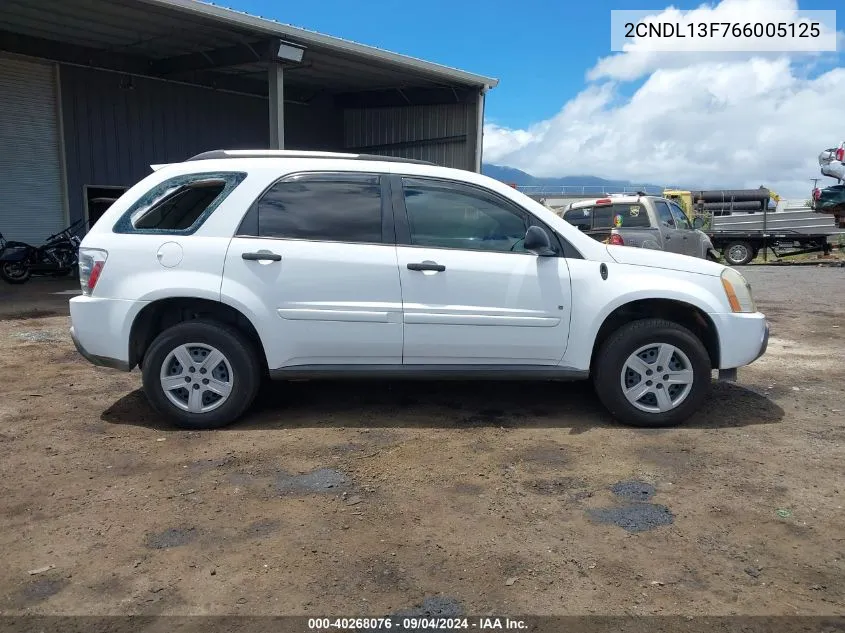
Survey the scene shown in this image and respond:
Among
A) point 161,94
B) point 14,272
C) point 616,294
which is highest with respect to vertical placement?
point 161,94

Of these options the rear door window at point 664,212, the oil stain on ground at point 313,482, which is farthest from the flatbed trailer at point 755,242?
the oil stain on ground at point 313,482

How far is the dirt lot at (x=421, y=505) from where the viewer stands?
8.86 ft

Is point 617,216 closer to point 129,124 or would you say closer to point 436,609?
point 436,609

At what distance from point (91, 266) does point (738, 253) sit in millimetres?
19154

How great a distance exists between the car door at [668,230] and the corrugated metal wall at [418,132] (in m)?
4.90

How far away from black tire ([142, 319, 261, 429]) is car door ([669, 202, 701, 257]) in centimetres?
961

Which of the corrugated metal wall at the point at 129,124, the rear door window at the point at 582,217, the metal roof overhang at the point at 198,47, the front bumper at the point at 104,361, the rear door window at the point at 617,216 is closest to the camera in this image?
the front bumper at the point at 104,361

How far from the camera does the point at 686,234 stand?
12.2 m

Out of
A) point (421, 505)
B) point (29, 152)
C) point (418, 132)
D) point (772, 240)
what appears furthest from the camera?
point (772, 240)

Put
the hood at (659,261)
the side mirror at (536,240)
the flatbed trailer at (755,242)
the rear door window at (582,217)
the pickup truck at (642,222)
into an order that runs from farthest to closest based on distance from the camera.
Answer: the flatbed trailer at (755,242)
the rear door window at (582,217)
the pickup truck at (642,222)
the hood at (659,261)
the side mirror at (536,240)

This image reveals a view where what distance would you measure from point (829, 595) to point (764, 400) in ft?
9.65

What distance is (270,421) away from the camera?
4766mm

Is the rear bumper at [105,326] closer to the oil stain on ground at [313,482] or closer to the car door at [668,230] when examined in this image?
the oil stain on ground at [313,482]

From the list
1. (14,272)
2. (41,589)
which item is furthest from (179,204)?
(14,272)
